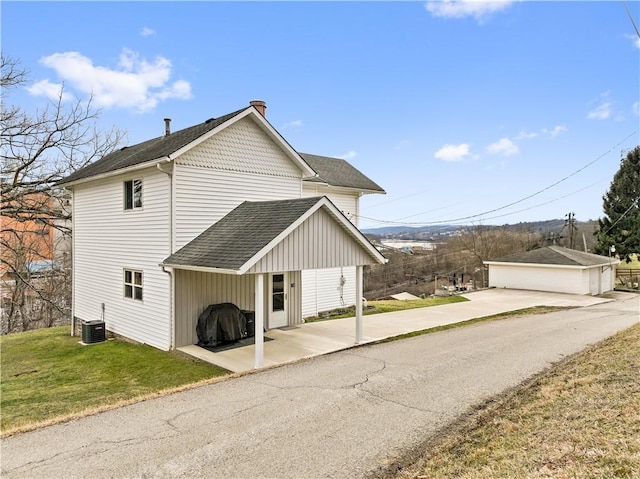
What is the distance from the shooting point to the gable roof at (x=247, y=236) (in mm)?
9258

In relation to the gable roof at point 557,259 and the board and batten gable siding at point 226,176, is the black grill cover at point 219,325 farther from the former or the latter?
the gable roof at point 557,259

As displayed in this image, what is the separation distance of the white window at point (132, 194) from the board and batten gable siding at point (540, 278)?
80.4 feet

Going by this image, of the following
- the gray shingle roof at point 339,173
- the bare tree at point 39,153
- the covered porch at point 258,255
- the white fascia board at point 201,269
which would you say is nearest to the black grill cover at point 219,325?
the covered porch at point 258,255

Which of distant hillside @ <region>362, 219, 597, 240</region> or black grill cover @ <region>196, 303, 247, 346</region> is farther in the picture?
distant hillside @ <region>362, 219, 597, 240</region>

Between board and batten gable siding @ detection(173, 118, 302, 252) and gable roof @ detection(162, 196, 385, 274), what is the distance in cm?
48

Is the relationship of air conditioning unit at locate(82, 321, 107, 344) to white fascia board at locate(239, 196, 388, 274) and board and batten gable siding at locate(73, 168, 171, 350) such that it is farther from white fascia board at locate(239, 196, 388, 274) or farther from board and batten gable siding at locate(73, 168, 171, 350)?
white fascia board at locate(239, 196, 388, 274)

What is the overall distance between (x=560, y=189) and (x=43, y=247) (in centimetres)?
3644

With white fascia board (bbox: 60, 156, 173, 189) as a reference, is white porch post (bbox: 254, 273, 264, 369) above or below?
below

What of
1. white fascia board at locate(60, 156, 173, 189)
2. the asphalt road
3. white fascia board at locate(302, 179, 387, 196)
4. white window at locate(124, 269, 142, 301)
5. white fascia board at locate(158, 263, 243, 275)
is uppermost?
white fascia board at locate(302, 179, 387, 196)

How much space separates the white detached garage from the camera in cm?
2552

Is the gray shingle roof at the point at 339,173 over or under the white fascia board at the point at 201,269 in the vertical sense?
over

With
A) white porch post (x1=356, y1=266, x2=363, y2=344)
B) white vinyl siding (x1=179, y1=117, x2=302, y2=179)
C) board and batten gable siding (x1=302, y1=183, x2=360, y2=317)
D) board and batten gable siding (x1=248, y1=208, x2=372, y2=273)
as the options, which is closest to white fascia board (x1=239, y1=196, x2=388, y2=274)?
board and batten gable siding (x1=248, y1=208, x2=372, y2=273)

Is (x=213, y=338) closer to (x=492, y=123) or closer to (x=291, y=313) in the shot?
(x=291, y=313)

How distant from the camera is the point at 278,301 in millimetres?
13773
